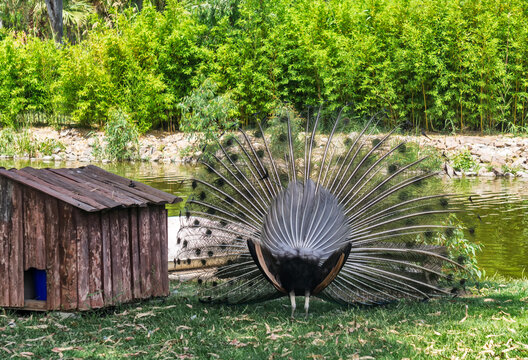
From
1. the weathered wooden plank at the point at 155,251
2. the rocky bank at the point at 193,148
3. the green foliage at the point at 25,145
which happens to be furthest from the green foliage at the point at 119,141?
the weathered wooden plank at the point at 155,251

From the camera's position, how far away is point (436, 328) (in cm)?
379

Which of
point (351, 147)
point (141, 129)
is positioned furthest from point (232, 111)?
point (351, 147)

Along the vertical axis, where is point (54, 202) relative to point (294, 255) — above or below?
above

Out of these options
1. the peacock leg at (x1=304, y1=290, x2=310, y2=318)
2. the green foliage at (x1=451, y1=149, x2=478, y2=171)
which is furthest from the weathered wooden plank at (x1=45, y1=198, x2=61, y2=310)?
the green foliage at (x1=451, y1=149, x2=478, y2=171)

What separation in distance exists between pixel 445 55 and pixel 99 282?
48.8 ft

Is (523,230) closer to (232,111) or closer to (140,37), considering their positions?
(232,111)

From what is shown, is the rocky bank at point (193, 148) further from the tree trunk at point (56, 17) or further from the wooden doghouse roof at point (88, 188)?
the wooden doghouse roof at point (88, 188)

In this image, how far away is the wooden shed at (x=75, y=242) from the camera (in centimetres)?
421

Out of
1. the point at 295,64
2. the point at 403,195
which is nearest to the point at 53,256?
the point at 403,195

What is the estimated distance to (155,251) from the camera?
15.5 ft

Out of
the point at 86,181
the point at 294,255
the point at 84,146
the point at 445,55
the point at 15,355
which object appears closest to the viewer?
the point at 15,355

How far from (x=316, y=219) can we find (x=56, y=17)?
68.5ft

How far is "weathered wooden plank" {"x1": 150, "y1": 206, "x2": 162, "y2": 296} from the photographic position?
471 centimetres

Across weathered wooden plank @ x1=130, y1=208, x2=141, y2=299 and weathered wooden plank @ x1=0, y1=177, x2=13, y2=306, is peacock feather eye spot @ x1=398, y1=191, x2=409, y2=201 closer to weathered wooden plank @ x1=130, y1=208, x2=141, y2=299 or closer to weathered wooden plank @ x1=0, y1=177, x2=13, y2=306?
weathered wooden plank @ x1=130, y1=208, x2=141, y2=299
